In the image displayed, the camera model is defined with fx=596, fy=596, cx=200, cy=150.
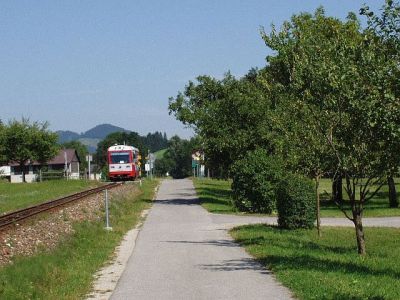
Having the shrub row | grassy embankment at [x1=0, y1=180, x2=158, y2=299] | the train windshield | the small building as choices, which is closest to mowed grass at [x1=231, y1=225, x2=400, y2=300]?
grassy embankment at [x1=0, y1=180, x2=158, y2=299]

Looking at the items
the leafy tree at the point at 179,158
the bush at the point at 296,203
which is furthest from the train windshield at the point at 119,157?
the leafy tree at the point at 179,158

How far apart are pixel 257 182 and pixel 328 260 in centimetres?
1689

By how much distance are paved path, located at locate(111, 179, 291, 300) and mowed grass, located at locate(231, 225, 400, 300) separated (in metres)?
0.41

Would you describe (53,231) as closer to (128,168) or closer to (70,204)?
(70,204)

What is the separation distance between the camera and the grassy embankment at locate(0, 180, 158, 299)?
977cm

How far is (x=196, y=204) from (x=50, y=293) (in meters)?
→ 25.1

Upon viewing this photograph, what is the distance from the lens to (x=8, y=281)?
399 inches

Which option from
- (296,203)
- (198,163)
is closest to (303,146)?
(296,203)

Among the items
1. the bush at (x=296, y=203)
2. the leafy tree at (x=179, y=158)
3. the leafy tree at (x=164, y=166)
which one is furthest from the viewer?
the leafy tree at (x=164, y=166)

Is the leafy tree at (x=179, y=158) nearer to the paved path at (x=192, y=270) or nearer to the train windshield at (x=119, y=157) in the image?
the train windshield at (x=119, y=157)

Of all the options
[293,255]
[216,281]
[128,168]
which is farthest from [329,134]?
[128,168]

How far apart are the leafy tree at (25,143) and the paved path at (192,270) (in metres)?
48.8

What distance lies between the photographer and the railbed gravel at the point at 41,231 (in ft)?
46.5

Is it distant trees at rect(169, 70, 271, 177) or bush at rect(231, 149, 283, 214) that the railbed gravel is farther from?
distant trees at rect(169, 70, 271, 177)
